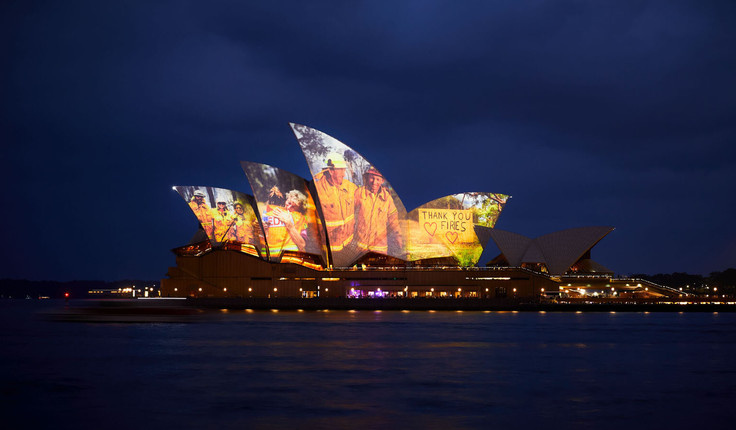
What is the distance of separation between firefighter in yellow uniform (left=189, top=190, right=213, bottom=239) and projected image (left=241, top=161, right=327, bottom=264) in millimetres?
6848

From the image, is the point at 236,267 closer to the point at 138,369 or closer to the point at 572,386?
the point at 138,369

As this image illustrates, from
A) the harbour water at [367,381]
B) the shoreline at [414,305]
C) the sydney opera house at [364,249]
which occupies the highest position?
the sydney opera house at [364,249]

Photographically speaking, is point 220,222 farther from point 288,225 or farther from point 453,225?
point 453,225

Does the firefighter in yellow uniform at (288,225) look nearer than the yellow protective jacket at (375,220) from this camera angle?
No

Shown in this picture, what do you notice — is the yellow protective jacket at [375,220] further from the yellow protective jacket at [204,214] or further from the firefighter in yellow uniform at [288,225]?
the yellow protective jacket at [204,214]

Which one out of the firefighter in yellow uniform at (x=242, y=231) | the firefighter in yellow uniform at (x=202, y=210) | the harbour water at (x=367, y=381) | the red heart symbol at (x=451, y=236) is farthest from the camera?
the red heart symbol at (x=451, y=236)

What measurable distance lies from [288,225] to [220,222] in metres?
8.04

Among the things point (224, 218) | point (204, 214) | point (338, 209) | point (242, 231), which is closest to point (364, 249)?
point (338, 209)

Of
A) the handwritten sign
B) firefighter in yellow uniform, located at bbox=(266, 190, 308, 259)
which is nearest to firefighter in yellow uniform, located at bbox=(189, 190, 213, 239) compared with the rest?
firefighter in yellow uniform, located at bbox=(266, 190, 308, 259)

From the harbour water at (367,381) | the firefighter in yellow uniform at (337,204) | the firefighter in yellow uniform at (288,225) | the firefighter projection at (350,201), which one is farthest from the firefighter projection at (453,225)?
the harbour water at (367,381)

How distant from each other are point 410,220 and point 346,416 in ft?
192

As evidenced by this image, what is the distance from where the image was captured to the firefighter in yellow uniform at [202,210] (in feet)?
241

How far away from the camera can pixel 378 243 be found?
72.1m

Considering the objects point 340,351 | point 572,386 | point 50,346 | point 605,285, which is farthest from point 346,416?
point 605,285
